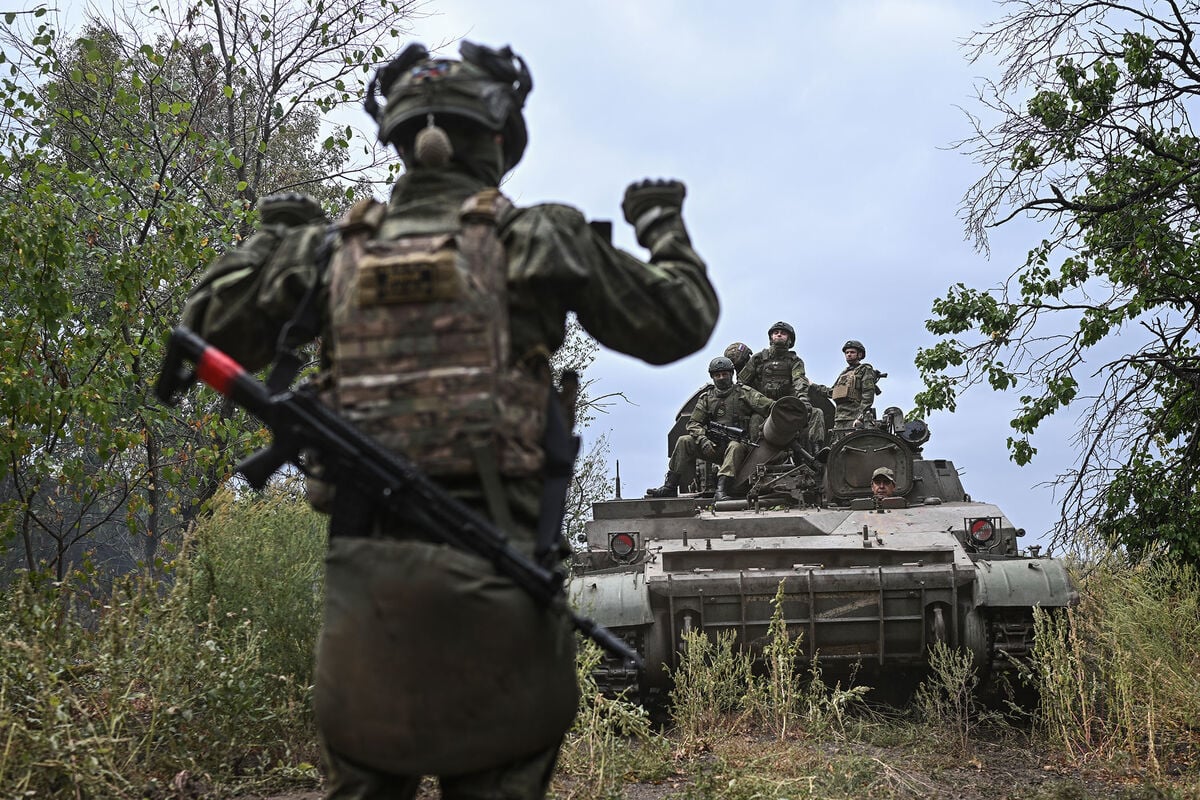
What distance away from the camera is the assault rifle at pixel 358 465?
2.65 meters

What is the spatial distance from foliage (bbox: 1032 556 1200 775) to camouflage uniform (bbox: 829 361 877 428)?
16.3 ft

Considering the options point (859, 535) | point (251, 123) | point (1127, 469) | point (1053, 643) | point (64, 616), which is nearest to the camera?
point (64, 616)

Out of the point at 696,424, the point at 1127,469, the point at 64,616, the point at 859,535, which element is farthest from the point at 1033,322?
the point at 64,616

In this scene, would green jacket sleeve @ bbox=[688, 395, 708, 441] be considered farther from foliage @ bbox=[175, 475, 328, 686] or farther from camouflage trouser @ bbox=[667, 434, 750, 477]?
foliage @ bbox=[175, 475, 328, 686]

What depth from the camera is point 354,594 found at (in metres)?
2.69

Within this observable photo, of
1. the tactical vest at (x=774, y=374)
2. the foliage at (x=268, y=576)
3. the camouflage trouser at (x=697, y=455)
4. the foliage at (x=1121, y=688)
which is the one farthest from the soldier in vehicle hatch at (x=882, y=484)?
the foliage at (x=268, y=576)

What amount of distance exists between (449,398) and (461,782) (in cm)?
79

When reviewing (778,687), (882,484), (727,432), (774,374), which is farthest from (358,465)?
(774,374)

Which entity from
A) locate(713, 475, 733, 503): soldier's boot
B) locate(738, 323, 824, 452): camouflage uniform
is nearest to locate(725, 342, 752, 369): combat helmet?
locate(738, 323, 824, 452): camouflage uniform

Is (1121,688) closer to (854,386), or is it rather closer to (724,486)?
(724,486)

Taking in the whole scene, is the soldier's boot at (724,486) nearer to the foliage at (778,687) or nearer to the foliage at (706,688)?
the foliage at (706,688)

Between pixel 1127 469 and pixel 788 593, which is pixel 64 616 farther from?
pixel 1127 469

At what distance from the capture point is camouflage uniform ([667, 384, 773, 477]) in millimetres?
10836

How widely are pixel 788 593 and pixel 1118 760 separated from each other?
212 centimetres
